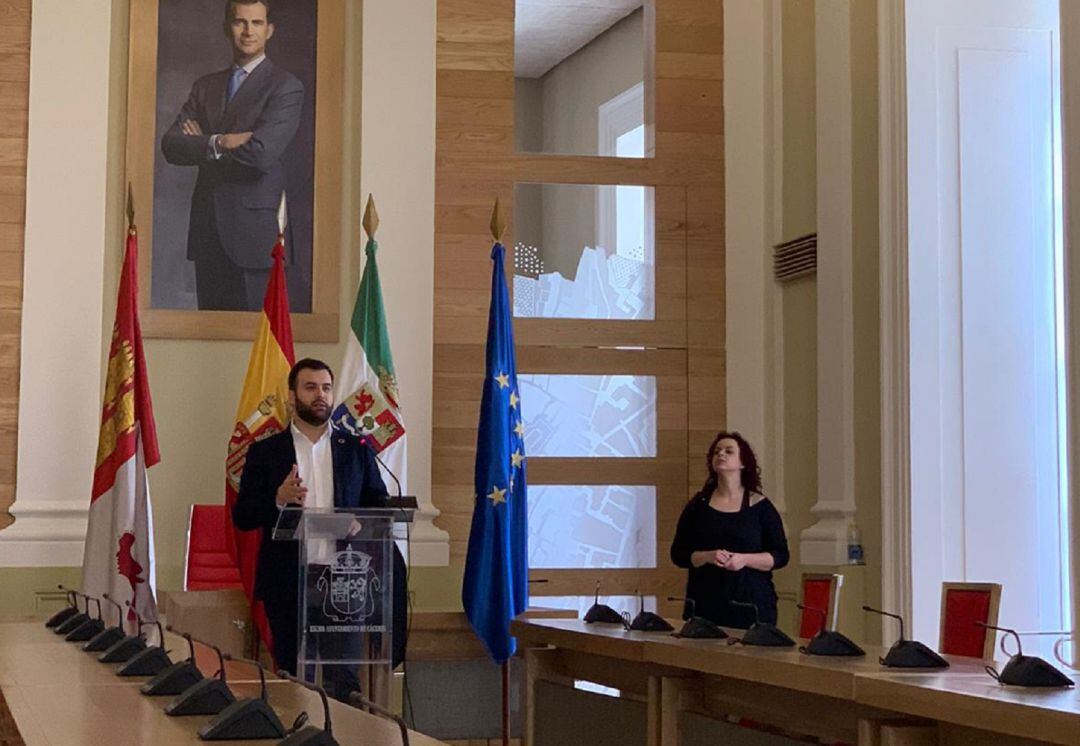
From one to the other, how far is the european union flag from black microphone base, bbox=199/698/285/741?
171 inches

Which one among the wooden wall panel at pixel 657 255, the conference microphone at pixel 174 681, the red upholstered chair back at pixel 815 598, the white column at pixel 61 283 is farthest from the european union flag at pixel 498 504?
the conference microphone at pixel 174 681

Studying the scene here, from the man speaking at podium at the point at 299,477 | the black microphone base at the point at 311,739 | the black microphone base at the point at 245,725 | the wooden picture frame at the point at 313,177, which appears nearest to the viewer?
the black microphone base at the point at 311,739

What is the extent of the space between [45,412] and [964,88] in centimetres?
415

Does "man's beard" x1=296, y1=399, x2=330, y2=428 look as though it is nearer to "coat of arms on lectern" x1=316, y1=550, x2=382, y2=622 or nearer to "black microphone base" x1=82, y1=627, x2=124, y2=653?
"coat of arms on lectern" x1=316, y1=550, x2=382, y2=622

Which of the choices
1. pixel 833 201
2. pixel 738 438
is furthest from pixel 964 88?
pixel 738 438

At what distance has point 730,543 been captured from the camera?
6.29 meters

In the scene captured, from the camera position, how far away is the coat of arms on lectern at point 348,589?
5199mm

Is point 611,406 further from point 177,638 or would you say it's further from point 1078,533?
point 177,638

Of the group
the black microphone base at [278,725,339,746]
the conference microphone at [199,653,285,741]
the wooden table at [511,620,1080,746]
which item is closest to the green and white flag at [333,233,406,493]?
the wooden table at [511,620,1080,746]

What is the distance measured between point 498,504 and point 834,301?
66.6 inches

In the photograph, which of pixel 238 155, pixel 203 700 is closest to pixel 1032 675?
pixel 203 700

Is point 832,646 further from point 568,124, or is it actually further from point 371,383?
point 568,124

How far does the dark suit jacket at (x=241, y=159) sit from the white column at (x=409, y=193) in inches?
15.2

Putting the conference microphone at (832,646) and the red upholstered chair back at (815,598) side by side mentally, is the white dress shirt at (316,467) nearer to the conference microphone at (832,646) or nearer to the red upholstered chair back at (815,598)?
the red upholstered chair back at (815,598)
